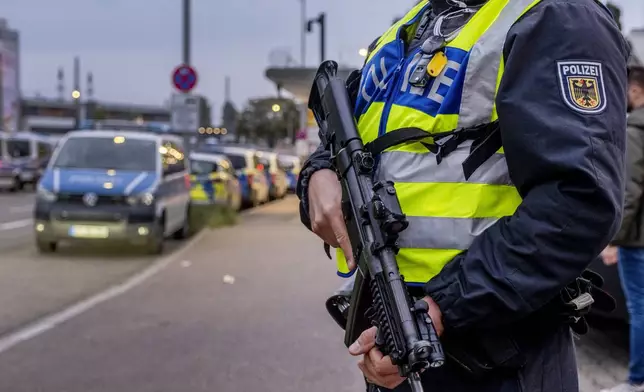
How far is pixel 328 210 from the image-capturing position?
6.25 feet

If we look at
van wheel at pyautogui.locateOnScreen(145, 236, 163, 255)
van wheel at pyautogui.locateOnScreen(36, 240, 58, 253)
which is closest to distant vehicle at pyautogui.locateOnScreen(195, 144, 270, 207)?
van wheel at pyautogui.locateOnScreen(145, 236, 163, 255)

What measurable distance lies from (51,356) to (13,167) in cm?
2485

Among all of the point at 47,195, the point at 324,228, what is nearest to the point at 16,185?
the point at 47,195

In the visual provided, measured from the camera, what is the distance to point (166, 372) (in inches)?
210

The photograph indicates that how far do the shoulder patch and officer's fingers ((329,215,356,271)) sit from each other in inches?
23.0

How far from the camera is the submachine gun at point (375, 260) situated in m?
1.60

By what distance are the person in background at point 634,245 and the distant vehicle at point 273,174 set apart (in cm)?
2185

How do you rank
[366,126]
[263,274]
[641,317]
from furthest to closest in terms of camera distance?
[263,274] → [641,317] → [366,126]

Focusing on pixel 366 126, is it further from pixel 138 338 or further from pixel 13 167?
pixel 13 167

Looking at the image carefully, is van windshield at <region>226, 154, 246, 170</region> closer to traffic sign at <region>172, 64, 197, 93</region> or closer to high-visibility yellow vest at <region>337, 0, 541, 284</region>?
traffic sign at <region>172, 64, 197, 93</region>

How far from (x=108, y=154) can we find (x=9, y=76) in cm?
6522

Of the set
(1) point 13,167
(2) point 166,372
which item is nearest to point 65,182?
(2) point 166,372

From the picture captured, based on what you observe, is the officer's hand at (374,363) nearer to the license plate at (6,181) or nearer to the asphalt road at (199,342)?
the asphalt road at (199,342)

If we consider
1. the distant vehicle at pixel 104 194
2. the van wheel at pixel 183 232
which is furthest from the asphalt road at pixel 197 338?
the van wheel at pixel 183 232
